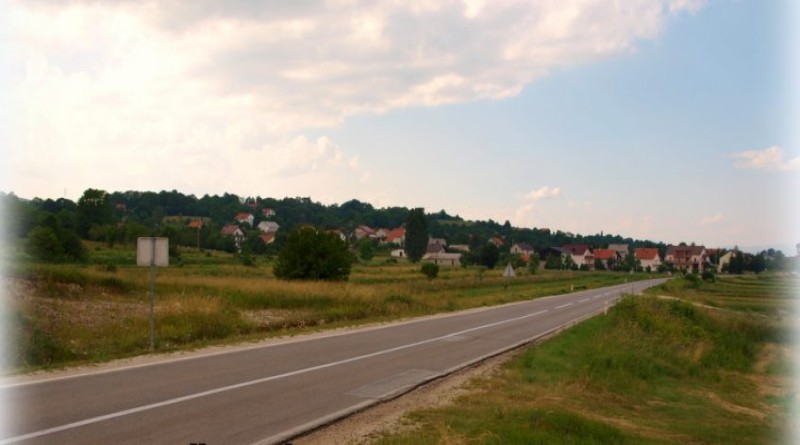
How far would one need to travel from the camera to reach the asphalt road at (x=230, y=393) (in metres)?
8.01

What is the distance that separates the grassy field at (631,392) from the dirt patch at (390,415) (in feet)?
0.78

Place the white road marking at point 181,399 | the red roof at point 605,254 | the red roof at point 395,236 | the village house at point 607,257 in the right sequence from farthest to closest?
the red roof at point 395,236 → the red roof at point 605,254 → the village house at point 607,257 → the white road marking at point 181,399

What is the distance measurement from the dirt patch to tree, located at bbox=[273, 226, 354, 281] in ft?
88.2

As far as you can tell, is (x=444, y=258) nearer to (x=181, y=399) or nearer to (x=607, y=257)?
(x=607, y=257)

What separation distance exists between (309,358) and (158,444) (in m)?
7.36

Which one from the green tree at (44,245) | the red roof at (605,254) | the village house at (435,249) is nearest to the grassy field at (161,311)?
the green tree at (44,245)

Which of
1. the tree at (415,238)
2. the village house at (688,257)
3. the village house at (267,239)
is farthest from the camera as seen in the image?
the village house at (688,257)

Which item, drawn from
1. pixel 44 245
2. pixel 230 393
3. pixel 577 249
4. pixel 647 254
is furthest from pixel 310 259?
pixel 647 254

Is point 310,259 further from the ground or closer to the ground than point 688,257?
closer to the ground

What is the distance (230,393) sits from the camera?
34.4 ft

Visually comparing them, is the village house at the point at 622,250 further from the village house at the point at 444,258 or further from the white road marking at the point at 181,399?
the white road marking at the point at 181,399

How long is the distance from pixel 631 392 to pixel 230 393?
818cm

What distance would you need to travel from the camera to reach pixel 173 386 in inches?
426

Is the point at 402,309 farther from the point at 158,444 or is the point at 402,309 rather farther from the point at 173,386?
the point at 158,444
